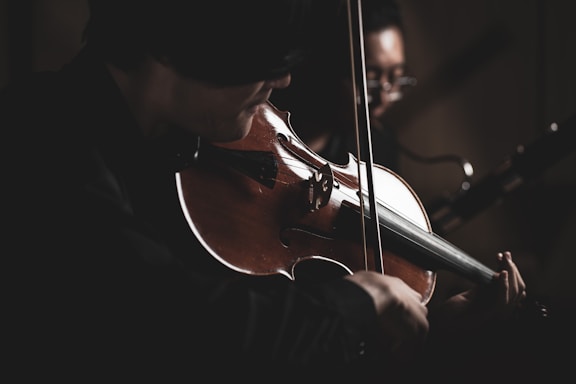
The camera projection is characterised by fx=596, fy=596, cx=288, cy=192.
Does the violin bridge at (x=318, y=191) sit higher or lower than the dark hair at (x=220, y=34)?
lower

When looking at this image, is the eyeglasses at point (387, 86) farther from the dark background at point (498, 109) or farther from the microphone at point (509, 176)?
the dark background at point (498, 109)

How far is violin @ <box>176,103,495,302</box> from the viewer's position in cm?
79

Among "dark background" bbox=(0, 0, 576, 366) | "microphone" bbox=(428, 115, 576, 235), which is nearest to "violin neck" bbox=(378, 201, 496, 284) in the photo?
"microphone" bbox=(428, 115, 576, 235)

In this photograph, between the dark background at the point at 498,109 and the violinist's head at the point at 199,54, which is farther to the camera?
the dark background at the point at 498,109

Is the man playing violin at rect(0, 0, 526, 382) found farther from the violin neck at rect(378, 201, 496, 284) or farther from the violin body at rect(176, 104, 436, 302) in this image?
the violin neck at rect(378, 201, 496, 284)

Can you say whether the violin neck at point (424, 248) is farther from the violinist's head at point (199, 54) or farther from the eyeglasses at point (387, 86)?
the eyeglasses at point (387, 86)

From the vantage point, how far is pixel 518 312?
1.06 m

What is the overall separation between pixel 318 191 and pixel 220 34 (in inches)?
11.5

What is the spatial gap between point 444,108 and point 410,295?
1730 mm

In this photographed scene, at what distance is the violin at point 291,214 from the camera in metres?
0.79

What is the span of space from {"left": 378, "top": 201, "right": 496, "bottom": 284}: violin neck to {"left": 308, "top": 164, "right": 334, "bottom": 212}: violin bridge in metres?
0.10

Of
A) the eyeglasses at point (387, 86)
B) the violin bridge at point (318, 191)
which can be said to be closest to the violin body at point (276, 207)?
the violin bridge at point (318, 191)

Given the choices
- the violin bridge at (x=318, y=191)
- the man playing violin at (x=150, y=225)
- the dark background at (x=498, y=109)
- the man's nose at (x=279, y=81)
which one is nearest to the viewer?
the man playing violin at (x=150, y=225)

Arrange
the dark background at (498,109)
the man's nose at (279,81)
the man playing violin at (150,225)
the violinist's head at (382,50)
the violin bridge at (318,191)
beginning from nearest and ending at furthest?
the man playing violin at (150,225) → the man's nose at (279,81) → the violin bridge at (318,191) → the violinist's head at (382,50) → the dark background at (498,109)
